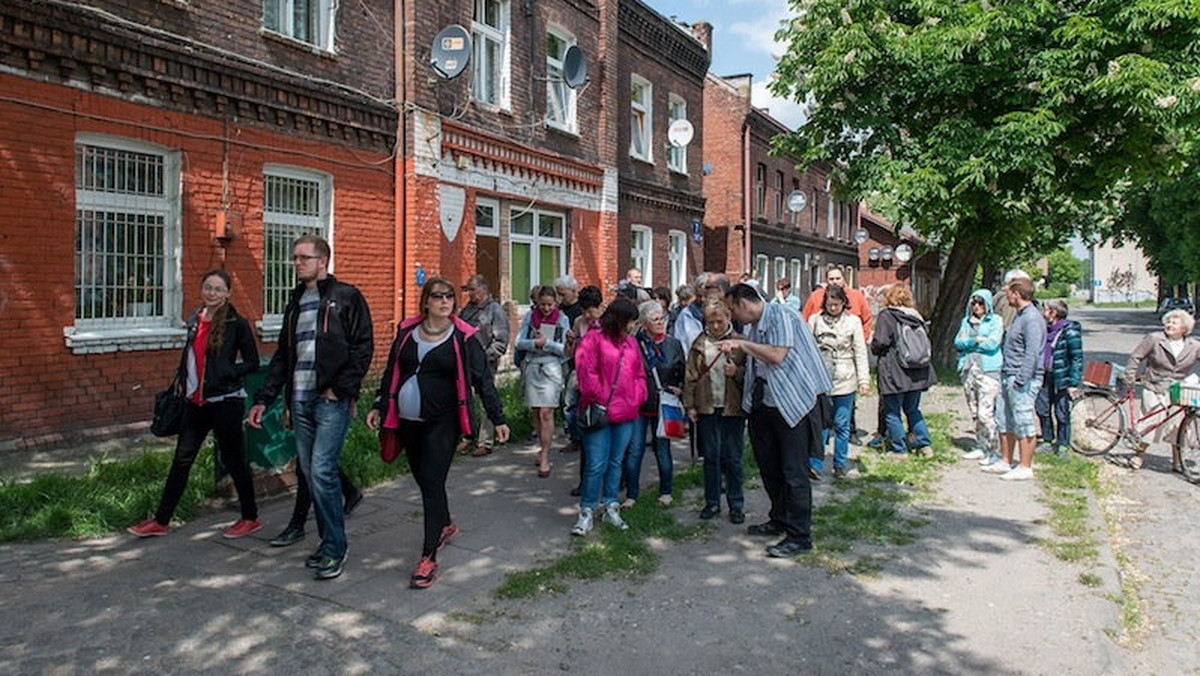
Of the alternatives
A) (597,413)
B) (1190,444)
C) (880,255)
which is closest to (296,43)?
(597,413)

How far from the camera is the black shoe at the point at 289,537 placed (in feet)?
18.3

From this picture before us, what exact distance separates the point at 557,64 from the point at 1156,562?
12492 millimetres

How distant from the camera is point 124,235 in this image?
8.62 m

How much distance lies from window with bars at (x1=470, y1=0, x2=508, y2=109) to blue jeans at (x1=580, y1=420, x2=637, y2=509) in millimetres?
8652

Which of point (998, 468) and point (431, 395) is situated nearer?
point (431, 395)

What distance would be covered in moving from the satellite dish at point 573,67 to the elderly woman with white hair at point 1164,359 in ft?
31.5

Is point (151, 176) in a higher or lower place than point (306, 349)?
higher

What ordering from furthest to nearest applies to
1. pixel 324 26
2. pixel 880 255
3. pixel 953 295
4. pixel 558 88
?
pixel 880 255, pixel 953 295, pixel 558 88, pixel 324 26

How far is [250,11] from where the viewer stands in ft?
31.7

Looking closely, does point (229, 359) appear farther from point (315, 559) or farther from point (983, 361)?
point (983, 361)

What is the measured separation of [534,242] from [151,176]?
7.18 m

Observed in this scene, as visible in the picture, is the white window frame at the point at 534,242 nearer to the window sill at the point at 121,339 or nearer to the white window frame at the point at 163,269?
the white window frame at the point at 163,269

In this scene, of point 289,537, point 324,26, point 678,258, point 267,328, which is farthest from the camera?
point 678,258

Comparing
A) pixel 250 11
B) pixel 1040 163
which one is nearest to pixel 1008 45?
pixel 1040 163
